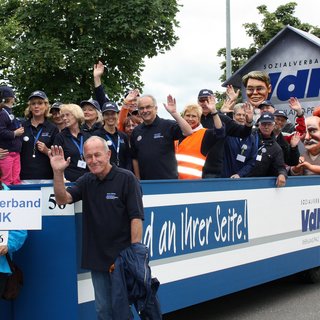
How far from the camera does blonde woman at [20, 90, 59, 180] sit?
7.10 meters

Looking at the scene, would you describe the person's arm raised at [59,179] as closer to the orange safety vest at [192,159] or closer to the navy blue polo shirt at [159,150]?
the navy blue polo shirt at [159,150]

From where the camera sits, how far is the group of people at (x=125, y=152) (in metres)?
4.71

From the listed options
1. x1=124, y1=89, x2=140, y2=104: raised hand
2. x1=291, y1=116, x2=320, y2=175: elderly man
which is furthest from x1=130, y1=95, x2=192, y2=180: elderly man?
x1=291, y1=116, x2=320, y2=175: elderly man

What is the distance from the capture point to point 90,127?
7.43 metres

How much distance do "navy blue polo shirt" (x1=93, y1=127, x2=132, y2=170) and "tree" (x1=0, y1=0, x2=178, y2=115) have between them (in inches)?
684

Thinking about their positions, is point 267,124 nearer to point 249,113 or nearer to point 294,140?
point 249,113

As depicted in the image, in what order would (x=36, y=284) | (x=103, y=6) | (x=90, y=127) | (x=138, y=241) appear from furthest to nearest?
(x=103, y=6) < (x=90, y=127) < (x=36, y=284) < (x=138, y=241)

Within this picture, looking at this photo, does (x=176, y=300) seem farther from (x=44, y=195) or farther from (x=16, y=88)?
(x=16, y=88)

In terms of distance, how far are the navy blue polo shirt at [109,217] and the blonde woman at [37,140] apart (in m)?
2.43

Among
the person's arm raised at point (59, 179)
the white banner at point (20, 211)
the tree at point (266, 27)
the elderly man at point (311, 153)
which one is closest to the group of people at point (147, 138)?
the elderly man at point (311, 153)

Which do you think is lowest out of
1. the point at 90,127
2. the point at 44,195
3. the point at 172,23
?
the point at 44,195

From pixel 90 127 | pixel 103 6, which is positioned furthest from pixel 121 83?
pixel 90 127

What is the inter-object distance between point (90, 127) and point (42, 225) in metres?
2.60

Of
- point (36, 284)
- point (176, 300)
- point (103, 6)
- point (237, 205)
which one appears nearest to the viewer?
point (36, 284)
